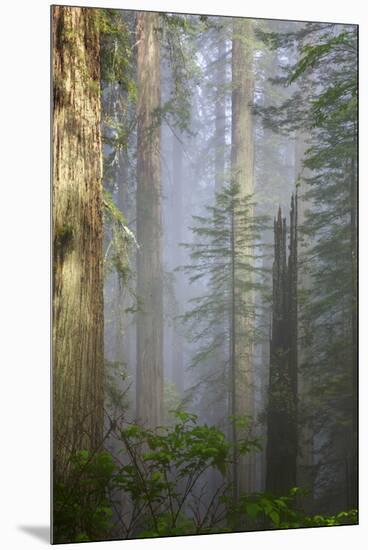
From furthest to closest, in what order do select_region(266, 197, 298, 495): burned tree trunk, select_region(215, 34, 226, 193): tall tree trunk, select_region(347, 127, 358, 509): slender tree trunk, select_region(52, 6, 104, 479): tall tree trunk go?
select_region(347, 127, 358, 509): slender tree trunk < select_region(266, 197, 298, 495): burned tree trunk < select_region(215, 34, 226, 193): tall tree trunk < select_region(52, 6, 104, 479): tall tree trunk

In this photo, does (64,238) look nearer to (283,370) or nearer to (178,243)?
(178,243)

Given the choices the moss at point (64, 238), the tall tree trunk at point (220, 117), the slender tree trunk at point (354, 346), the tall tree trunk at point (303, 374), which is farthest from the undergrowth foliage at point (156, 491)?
the tall tree trunk at point (220, 117)

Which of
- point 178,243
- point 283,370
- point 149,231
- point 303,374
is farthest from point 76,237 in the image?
point 303,374

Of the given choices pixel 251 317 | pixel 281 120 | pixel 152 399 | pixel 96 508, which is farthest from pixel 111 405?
pixel 281 120

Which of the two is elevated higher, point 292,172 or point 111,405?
point 292,172

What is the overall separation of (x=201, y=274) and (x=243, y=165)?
0.78 m

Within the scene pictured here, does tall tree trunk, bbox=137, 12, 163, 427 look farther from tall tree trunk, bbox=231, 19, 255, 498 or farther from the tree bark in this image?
tall tree trunk, bbox=231, 19, 255, 498

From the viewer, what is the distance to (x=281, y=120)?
21.1 ft

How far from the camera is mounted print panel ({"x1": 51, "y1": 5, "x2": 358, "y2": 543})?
6.02 metres

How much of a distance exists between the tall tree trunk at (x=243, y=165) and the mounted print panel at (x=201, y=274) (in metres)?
0.01

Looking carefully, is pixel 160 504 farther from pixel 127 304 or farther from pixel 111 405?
pixel 127 304

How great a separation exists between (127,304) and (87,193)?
Answer: 75 cm

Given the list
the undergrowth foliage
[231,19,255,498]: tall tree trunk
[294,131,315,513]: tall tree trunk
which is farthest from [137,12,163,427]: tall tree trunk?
[294,131,315,513]: tall tree trunk

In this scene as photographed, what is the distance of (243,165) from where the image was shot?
20.7 ft
